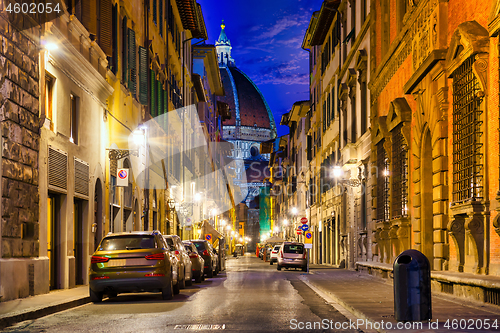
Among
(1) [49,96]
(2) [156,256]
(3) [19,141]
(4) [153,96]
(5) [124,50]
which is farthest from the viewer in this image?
(4) [153,96]

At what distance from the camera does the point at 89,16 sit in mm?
22109

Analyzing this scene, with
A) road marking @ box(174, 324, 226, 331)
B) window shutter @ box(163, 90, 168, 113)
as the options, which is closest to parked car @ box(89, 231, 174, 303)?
road marking @ box(174, 324, 226, 331)

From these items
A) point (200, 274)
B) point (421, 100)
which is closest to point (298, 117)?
point (200, 274)

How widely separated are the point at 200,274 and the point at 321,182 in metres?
26.5

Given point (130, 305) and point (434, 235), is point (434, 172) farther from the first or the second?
point (130, 305)

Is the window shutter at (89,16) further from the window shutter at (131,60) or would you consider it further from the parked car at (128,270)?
the parked car at (128,270)

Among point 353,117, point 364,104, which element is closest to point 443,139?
point 364,104

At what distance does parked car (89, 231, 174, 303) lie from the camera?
50.8 feet

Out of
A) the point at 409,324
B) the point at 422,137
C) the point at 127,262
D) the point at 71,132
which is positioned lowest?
the point at 409,324

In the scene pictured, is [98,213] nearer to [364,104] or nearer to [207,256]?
[207,256]

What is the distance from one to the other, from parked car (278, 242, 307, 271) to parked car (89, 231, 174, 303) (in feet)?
75.7

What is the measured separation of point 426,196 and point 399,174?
382 cm

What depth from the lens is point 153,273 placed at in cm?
1562

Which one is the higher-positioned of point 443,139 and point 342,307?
point 443,139
